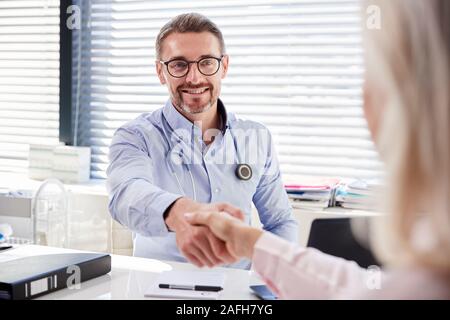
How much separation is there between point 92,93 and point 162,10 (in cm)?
64

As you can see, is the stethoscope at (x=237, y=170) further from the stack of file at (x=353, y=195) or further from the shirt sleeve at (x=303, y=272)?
the shirt sleeve at (x=303, y=272)

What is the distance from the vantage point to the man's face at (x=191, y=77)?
7.06 ft

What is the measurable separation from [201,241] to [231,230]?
12 cm

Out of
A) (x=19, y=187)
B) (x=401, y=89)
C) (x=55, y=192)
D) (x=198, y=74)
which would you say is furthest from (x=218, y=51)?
(x=401, y=89)

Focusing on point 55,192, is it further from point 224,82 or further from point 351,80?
point 351,80

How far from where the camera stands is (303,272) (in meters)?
0.83

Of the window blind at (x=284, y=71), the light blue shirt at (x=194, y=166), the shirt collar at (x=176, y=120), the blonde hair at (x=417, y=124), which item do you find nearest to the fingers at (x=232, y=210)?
the light blue shirt at (x=194, y=166)

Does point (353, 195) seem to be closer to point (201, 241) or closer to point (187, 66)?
point (187, 66)

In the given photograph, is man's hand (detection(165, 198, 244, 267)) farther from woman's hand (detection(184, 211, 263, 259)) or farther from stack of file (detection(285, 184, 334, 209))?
stack of file (detection(285, 184, 334, 209))

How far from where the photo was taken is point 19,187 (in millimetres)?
2951

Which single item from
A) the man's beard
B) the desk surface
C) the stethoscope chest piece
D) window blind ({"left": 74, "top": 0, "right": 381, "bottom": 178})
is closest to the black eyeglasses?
the man's beard

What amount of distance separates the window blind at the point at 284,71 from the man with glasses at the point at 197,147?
578mm

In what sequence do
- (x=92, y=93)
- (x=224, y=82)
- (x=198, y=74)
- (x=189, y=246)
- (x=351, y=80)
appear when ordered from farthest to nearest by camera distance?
(x=92, y=93) → (x=224, y=82) → (x=351, y=80) → (x=198, y=74) → (x=189, y=246)

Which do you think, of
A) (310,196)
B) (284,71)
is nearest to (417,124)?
(310,196)
